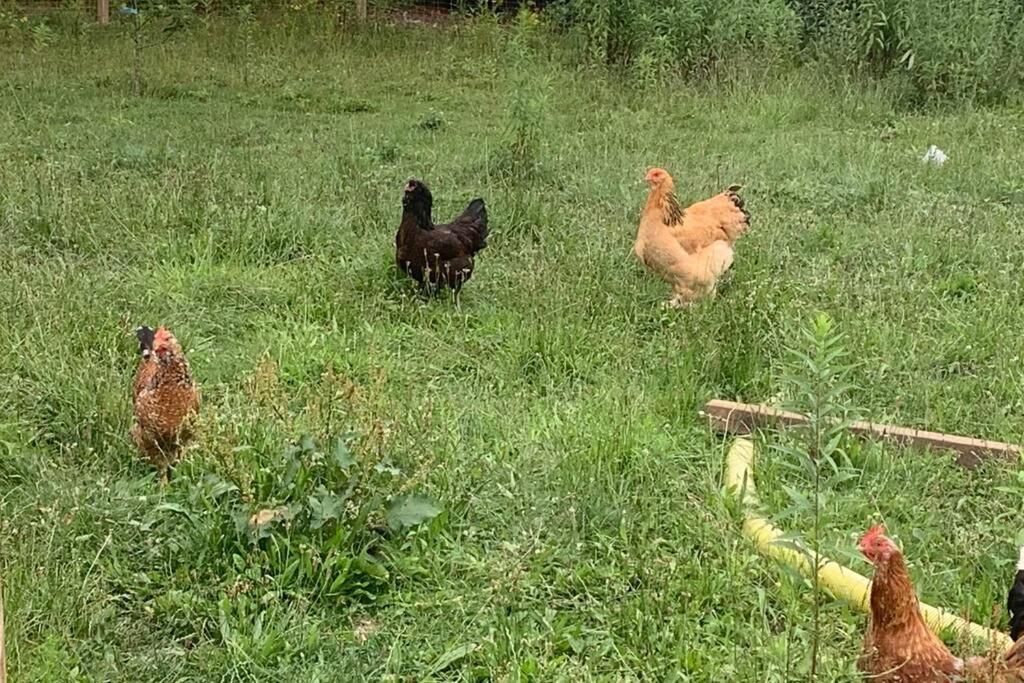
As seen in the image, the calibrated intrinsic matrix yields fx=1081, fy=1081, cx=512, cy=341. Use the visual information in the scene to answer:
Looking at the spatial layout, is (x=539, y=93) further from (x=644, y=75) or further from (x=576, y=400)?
(x=576, y=400)

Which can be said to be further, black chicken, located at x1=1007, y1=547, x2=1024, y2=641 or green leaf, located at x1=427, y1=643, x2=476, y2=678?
green leaf, located at x1=427, y1=643, x2=476, y2=678

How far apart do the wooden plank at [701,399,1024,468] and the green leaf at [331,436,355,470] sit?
4.39ft

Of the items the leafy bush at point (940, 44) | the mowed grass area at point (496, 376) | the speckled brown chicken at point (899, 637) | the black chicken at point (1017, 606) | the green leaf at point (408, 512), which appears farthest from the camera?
the leafy bush at point (940, 44)

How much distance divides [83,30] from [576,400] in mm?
10143

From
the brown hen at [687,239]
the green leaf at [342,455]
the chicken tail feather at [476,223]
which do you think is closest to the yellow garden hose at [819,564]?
the green leaf at [342,455]

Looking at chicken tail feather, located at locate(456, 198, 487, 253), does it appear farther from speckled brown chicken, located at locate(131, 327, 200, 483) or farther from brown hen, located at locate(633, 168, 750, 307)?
speckled brown chicken, located at locate(131, 327, 200, 483)

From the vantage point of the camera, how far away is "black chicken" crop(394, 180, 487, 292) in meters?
4.95

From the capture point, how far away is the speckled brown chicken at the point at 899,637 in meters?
2.36

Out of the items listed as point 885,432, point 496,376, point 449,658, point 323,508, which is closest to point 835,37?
point 496,376

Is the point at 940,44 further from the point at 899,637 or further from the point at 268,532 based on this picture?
the point at 268,532

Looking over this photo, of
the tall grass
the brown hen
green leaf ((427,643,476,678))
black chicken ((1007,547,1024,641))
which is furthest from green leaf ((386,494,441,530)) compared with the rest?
the tall grass

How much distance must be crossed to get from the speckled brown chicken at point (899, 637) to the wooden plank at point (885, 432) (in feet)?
3.79

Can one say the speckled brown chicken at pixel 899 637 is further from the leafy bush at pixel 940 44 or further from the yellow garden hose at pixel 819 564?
the leafy bush at pixel 940 44

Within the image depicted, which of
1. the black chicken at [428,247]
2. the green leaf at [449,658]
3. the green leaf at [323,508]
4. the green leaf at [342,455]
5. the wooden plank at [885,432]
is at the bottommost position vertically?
the green leaf at [449,658]
